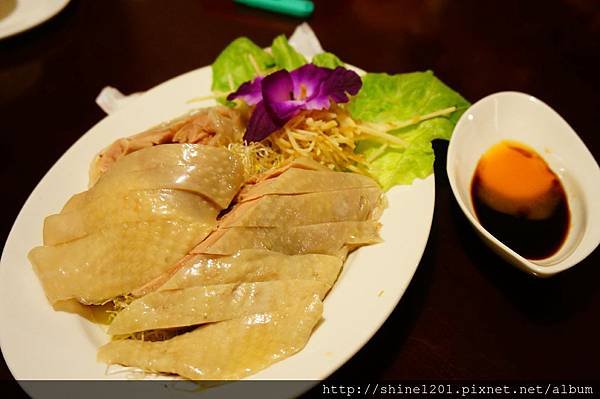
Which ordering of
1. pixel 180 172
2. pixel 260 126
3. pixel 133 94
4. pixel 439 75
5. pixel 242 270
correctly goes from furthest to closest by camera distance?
pixel 439 75
pixel 133 94
pixel 260 126
pixel 180 172
pixel 242 270

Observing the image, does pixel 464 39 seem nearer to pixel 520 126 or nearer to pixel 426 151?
pixel 520 126

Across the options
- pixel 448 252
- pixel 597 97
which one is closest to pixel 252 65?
pixel 448 252

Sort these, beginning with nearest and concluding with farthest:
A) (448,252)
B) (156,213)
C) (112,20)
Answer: (156,213), (448,252), (112,20)

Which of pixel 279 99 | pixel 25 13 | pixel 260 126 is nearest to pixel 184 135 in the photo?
pixel 260 126

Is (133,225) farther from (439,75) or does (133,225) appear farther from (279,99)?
(439,75)

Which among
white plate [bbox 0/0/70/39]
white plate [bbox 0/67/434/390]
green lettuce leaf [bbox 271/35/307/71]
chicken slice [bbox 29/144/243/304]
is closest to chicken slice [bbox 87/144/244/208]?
chicken slice [bbox 29/144/243/304]

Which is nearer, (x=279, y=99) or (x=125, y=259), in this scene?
(x=125, y=259)

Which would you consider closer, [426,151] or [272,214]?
[272,214]
